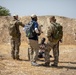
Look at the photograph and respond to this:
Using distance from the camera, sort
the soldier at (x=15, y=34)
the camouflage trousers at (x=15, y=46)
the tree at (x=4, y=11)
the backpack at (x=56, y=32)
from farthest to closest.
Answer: the tree at (x=4, y=11) < the camouflage trousers at (x=15, y=46) < the soldier at (x=15, y=34) < the backpack at (x=56, y=32)

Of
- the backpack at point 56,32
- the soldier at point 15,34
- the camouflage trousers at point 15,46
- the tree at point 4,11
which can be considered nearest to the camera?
the backpack at point 56,32

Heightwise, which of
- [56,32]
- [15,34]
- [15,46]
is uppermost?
[56,32]

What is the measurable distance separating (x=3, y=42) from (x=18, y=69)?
22337mm

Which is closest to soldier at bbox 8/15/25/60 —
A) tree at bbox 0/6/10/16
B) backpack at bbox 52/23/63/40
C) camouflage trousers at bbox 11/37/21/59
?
camouflage trousers at bbox 11/37/21/59

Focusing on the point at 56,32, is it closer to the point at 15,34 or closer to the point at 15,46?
the point at 15,34

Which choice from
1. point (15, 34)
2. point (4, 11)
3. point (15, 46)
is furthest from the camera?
point (4, 11)

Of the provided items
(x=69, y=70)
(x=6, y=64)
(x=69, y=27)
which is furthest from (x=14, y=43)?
(x=69, y=27)

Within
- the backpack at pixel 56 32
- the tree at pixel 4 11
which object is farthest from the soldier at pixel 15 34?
the tree at pixel 4 11

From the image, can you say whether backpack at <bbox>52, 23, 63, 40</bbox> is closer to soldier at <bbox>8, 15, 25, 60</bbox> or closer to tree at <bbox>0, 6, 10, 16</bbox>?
soldier at <bbox>8, 15, 25, 60</bbox>

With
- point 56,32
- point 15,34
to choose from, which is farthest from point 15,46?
point 56,32

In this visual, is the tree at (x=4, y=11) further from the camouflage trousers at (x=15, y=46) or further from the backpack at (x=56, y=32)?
the backpack at (x=56, y=32)

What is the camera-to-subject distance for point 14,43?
16406 mm

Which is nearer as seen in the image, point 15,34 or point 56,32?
point 56,32

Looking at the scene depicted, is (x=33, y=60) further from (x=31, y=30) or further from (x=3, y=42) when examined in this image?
(x=3, y=42)
